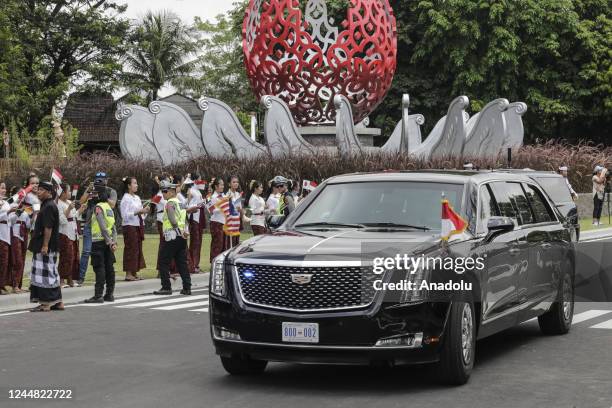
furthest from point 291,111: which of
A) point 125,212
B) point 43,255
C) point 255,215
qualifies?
point 43,255

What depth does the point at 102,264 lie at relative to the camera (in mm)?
15047

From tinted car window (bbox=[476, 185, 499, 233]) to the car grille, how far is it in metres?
1.61

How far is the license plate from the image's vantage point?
796 cm

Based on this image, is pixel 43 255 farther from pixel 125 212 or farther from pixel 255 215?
pixel 255 215

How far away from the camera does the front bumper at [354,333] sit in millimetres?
7883

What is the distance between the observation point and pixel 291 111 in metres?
34.7

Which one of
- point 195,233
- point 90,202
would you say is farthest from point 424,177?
point 195,233

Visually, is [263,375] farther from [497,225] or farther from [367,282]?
[497,225]


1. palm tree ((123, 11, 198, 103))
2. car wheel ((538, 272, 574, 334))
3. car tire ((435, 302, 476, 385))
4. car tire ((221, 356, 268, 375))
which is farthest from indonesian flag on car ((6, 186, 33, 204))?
palm tree ((123, 11, 198, 103))

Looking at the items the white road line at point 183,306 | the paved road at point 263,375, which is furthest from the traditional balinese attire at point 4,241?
the paved road at point 263,375

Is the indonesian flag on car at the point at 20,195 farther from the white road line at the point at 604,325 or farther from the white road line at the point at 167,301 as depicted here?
the white road line at the point at 604,325

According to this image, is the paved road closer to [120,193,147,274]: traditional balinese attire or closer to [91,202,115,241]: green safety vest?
[91,202,115,241]: green safety vest

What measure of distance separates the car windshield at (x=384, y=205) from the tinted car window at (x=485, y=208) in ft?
0.81

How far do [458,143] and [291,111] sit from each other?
5419mm
